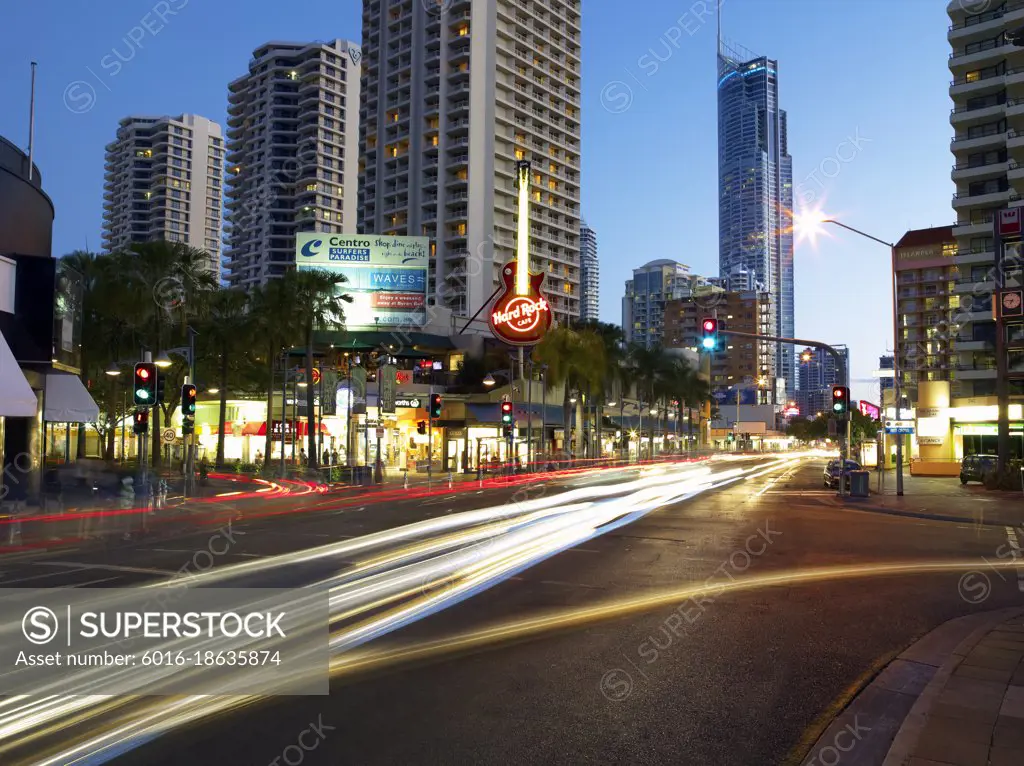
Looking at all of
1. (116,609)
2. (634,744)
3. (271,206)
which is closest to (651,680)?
(634,744)

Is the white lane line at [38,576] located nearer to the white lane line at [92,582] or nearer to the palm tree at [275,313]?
the white lane line at [92,582]

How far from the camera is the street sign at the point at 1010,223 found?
121 feet

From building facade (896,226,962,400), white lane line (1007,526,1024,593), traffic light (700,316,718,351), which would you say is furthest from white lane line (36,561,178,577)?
building facade (896,226,962,400)

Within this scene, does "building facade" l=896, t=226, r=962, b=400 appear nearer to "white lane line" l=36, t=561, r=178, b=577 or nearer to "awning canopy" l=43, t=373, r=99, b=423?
"awning canopy" l=43, t=373, r=99, b=423

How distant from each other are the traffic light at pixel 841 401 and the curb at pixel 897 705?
23359 mm

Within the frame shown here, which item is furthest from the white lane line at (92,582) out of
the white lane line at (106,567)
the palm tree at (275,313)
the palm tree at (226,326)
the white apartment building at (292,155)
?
the white apartment building at (292,155)

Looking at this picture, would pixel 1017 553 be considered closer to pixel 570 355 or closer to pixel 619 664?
pixel 619 664

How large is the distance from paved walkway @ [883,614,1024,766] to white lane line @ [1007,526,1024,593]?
5.80 meters

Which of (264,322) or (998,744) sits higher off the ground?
(264,322)

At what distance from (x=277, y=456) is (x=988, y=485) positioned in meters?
50.7

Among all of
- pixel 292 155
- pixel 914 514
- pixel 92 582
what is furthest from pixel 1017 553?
pixel 292 155

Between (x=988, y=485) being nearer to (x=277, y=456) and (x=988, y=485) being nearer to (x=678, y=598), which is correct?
(x=678, y=598)

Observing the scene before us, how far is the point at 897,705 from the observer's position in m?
7.15

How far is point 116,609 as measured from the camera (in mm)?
10438
